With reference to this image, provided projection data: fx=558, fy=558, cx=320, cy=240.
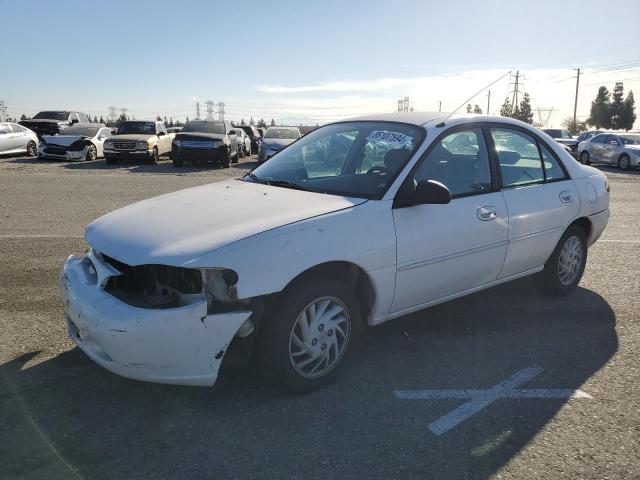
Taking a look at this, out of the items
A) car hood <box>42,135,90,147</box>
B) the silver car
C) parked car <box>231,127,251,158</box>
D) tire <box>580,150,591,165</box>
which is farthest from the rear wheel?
car hood <box>42,135,90,147</box>

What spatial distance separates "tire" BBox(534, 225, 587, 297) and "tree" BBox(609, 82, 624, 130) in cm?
9801

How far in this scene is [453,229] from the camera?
3.79 m

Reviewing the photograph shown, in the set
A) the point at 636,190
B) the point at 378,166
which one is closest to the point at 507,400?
the point at 378,166

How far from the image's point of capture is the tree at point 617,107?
90.1 m

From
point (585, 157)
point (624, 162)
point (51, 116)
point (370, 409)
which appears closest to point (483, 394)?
point (370, 409)

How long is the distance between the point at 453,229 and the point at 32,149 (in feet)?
77.8

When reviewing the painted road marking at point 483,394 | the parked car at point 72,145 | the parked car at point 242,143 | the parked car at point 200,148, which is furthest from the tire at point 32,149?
the painted road marking at point 483,394

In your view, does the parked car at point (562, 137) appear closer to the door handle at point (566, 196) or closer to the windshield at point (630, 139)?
the windshield at point (630, 139)

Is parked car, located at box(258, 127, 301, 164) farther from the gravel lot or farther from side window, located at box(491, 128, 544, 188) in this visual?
the gravel lot

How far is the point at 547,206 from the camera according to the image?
4543 millimetres

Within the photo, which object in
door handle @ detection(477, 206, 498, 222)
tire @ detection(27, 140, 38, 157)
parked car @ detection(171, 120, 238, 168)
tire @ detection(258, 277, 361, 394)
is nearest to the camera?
tire @ detection(258, 277, 361, 394)

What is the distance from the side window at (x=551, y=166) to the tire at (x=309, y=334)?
93.8 inches

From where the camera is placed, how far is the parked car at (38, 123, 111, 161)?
68.9ft

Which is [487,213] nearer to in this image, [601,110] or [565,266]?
[565,266]
